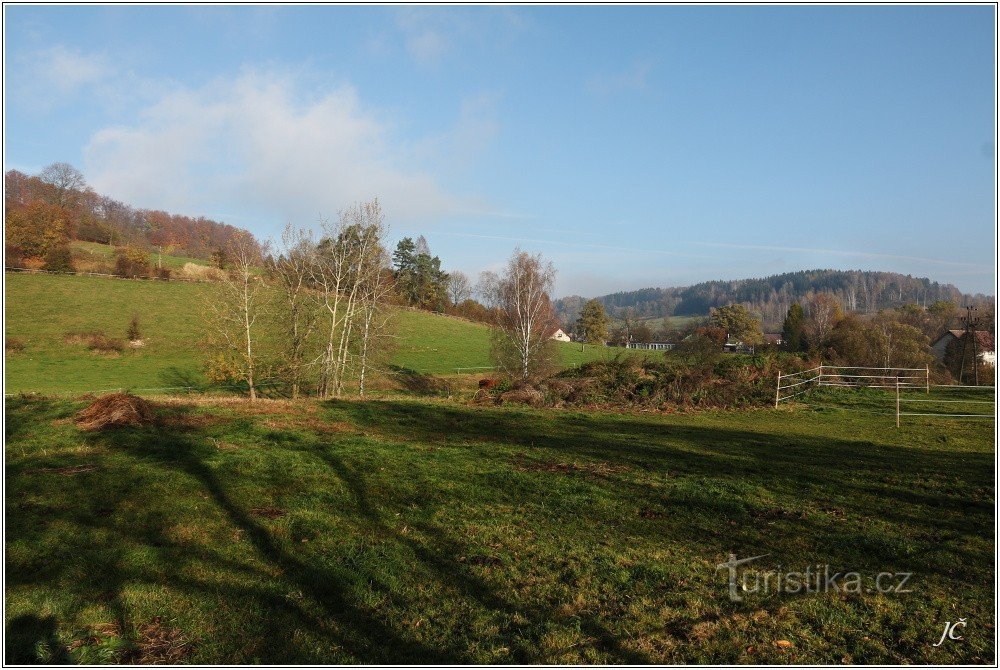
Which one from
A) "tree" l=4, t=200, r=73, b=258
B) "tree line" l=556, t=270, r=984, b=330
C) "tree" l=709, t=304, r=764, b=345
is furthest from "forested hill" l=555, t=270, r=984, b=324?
"tree" l=4, t=200, r=73, b=258

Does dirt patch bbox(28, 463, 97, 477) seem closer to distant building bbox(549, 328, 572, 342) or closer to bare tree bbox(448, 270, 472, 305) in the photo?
distant building bbox(549, 328, 572, 342)

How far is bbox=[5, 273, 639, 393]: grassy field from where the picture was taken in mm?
34594

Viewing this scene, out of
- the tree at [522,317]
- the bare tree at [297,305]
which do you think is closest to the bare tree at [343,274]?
the bare tree at [297,305]

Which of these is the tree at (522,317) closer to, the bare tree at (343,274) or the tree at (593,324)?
the bare tree at (343,274)

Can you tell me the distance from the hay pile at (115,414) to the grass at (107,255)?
55924 mm

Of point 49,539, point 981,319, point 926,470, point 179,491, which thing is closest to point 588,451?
point 926,470

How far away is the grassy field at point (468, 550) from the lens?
378cm

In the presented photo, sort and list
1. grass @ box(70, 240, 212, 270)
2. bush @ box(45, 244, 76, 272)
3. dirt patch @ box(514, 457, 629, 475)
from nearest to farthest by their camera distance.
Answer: dirt patch @ box(514, 457, 629, 475) < bush @ box(45, 244, 76, 272) < grass @ box(70, 240, 212, 270)

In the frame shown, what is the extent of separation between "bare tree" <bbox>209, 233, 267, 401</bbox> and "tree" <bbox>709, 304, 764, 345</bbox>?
68099 millimetres

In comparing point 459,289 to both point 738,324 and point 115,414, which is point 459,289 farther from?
point 115,414

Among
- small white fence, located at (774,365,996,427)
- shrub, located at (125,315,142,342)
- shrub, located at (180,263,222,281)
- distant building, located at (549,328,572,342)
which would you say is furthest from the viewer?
shrub, located at (180,263,222,281)

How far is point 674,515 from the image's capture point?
652cm

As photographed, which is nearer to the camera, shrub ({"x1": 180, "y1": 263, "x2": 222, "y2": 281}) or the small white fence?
the small white fence

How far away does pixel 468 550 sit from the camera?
17.6ft
